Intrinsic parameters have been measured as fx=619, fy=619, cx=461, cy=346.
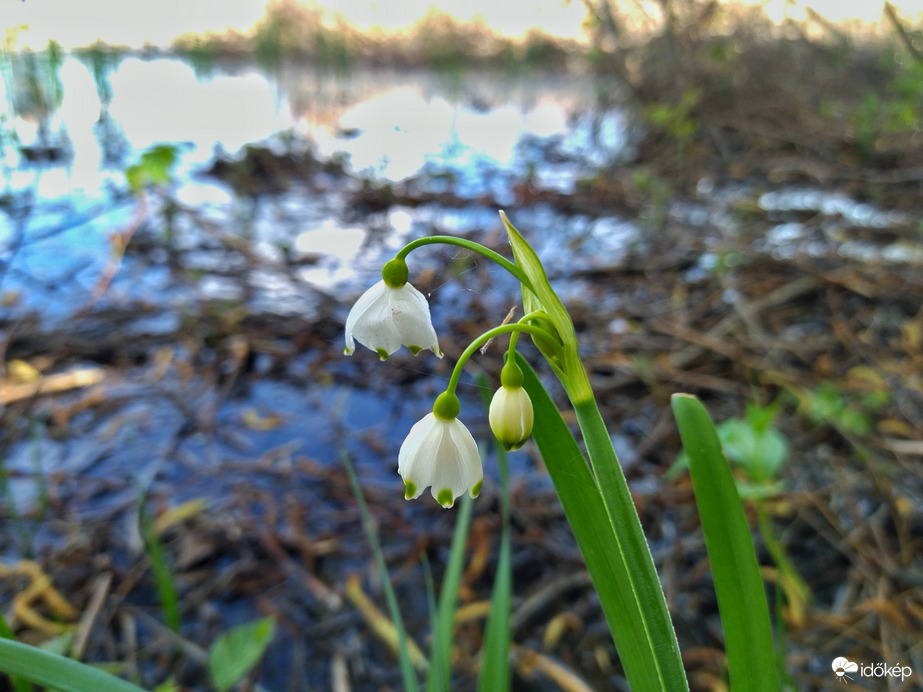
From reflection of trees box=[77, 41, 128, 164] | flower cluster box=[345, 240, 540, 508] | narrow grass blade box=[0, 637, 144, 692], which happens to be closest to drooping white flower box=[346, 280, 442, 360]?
flower cluster box=[345, 240, 540, 508]

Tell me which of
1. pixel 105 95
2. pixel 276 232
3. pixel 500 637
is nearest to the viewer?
pixel 500 637

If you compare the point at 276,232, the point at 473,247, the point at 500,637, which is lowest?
the point at 276,232

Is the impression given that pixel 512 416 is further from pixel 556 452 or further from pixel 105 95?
pixel 105 95

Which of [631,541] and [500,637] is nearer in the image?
[631,541]

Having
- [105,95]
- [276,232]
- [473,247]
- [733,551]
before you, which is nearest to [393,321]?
[473,247]

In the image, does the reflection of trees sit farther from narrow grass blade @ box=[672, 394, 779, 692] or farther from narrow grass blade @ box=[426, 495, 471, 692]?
narrow grass blade @ box=[672, 394, 779, 692]
